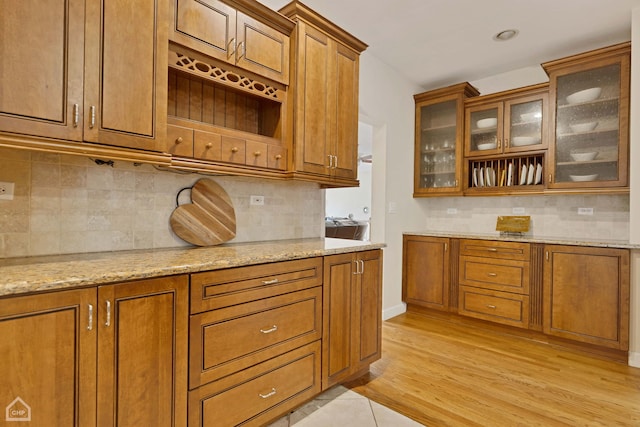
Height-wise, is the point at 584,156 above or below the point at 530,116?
below

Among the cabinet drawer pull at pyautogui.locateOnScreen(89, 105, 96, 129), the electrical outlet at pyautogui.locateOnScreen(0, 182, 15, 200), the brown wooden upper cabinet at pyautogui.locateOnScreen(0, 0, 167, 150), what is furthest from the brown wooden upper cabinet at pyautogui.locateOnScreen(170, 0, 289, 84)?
the electrical outlet at pyautogui.locateOnScreen(0, 182, 15, 200)

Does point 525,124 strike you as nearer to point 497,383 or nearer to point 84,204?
point 497,383

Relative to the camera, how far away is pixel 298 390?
1852mm

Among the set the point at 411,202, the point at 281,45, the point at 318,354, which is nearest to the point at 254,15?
the point at 281,45

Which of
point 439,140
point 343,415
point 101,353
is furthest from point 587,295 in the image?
point 101,353

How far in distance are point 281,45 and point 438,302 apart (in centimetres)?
308

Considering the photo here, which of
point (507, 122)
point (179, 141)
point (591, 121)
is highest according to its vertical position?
point (507, 122)

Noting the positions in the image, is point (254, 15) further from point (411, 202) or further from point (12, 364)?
point (411, 202)

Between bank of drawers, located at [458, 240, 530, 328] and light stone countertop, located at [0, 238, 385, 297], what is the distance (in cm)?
231

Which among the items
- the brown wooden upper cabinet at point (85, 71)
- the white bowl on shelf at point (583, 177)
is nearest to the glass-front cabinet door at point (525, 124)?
the white bowl on shelf at point (583, 177)

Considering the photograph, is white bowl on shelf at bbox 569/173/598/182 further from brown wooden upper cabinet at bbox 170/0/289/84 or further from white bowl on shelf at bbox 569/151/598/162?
brown wooden upper cabinet at bbox 170/0/289/84

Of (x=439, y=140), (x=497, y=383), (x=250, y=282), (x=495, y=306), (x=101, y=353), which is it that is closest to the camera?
(x=101, y=353)

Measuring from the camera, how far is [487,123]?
3.69m

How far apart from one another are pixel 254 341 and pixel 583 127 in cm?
347
